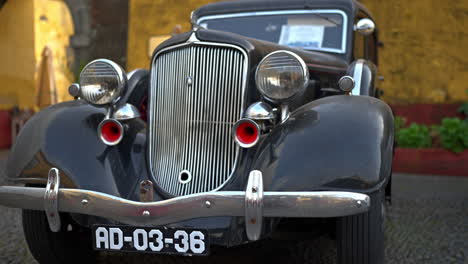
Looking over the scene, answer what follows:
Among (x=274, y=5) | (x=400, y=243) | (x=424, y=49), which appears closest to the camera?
(x=400, y=243)

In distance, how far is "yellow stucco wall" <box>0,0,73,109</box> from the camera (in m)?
9.38

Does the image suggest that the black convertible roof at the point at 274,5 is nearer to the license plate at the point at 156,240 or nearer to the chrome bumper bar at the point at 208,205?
the chrome bumper bar at the point at 208,205

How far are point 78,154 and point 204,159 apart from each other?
613 millimetres

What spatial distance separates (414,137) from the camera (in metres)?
6.78

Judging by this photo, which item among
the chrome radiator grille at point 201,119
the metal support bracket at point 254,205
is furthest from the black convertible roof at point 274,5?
the metal support bracket at point 254,205

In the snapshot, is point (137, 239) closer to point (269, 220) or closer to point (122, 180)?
point (122, 180)

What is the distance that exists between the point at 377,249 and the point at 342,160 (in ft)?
1.35

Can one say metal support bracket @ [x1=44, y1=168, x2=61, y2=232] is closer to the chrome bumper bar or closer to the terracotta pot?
the chrome bumper bar

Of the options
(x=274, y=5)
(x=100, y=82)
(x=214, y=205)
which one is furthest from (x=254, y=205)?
(x=274, y=5)

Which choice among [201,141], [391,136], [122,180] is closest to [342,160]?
[391,136]

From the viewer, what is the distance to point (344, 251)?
2.23 metres

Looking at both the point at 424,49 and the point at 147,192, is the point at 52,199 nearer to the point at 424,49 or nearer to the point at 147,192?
the point at 147,192

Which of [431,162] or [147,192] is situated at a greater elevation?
[147,192]

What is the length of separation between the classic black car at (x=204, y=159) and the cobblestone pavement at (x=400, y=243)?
48 cm
